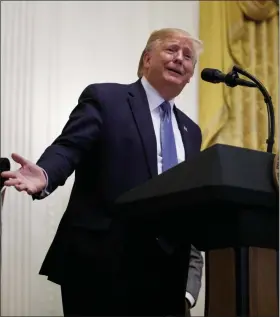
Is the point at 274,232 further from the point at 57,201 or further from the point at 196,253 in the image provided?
the point at 57,201

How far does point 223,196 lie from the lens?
3.95 ft

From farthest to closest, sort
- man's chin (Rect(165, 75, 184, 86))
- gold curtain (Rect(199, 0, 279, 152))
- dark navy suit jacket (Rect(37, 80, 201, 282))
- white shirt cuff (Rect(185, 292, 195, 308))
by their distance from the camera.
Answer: gold curtain (Rect(199, 0, 279, 152)) → white shirt cuff (Rect(185, 292, 195, 308)) → man's chin (Rect(165, 75, 184, 86)) → dark navy suit jacket (Rect(37, 80, 201, 282))

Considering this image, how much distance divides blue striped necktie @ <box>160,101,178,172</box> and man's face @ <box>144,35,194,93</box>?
0.36 feet

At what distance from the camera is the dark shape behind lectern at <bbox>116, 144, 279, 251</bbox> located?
1224 millimetres

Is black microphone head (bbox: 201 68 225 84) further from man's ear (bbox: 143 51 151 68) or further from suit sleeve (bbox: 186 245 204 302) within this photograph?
suit sleeve (bbox: 186 245 204 302)

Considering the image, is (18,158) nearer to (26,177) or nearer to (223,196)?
(26,177)

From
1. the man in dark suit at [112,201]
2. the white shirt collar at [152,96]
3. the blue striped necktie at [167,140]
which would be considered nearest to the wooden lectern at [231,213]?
the man in dark suit at [112,201]

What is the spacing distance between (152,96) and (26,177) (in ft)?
1.94

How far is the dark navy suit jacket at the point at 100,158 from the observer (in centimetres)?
179

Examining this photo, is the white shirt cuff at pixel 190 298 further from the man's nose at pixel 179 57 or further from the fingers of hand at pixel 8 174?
the fingers of hand at pixel 8 174

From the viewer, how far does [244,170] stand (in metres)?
1.25

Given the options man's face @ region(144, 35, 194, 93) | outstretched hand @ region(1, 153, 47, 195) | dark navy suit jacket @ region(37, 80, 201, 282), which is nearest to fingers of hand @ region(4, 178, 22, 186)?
outstretched hand @ region(1, 153, 47, 195)

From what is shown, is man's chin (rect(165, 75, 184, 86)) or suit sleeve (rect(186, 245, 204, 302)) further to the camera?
suit sleeve (rect(186, 245, 204, 302))

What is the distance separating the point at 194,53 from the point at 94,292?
2.89 feet
